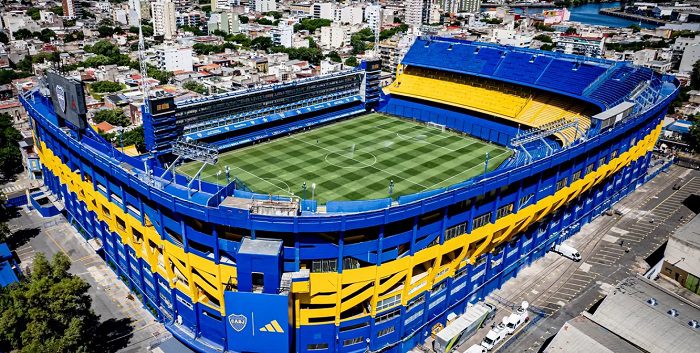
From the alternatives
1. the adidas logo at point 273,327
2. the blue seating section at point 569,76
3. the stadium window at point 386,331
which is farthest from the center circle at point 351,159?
the adidas logo at point 273,327

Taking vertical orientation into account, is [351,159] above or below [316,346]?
above

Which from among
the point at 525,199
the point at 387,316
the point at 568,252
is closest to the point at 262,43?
the point at 568,252

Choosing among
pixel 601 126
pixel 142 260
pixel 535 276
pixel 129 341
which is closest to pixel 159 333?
pixel 129 341

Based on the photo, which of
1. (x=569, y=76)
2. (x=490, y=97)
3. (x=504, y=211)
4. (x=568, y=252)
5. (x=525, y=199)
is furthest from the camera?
(x=490, y=97)

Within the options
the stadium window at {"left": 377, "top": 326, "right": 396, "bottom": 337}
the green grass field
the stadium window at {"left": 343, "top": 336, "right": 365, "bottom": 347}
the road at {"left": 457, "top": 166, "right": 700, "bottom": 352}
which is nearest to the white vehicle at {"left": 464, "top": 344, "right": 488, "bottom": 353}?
the road at {"left": 457, "top": 166, "right": 700, "bottom": 352}

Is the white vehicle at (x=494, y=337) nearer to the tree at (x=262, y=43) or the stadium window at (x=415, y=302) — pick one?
the stadium window at (x=415, y=302)

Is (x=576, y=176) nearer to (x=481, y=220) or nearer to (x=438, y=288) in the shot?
(x=481, y=220)
